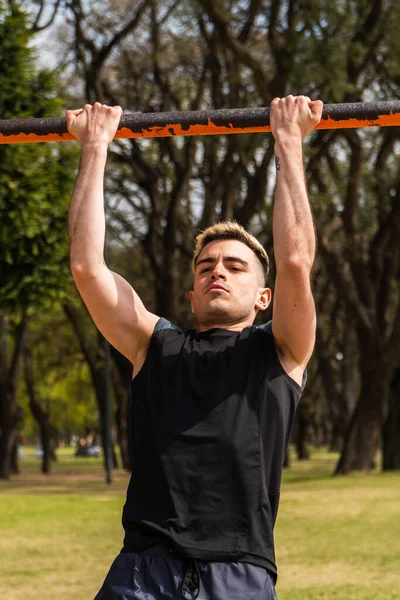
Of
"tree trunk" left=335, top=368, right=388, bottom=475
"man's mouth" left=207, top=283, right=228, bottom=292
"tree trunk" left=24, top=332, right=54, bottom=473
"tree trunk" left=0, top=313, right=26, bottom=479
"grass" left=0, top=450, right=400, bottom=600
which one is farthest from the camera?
"tree trunk" left=24, top=332, right=54, bottom=473

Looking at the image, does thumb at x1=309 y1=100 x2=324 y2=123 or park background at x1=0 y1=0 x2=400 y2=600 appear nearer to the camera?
thumb at x1=309 y1=100 x2=324 y2=123

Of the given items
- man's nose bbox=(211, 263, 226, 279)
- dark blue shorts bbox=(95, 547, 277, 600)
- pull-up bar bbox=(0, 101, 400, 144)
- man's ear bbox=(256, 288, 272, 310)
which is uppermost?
pull-up bar bbox=(0, 101, 400, 144)

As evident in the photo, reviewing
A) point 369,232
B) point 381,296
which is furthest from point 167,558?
point 369,232

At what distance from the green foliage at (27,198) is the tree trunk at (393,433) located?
12.8 metres

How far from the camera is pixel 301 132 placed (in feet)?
12.1

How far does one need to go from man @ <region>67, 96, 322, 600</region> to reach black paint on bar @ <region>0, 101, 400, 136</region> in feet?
0.34

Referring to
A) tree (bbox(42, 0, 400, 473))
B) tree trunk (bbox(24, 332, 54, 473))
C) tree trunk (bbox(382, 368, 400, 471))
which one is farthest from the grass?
tree trunk (bbox(24, 332, 54, 473))

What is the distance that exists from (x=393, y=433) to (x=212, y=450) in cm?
2588

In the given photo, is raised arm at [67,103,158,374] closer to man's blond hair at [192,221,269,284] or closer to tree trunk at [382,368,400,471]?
man's blond hair at [192,221,269,284]

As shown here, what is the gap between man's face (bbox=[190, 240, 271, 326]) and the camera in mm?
3645

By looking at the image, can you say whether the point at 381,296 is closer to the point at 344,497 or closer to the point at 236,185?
the point at 236,185

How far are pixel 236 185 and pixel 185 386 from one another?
20.4m

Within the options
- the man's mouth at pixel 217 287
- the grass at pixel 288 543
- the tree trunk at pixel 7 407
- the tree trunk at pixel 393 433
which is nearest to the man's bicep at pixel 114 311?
the man's mouth at pixel 217 287

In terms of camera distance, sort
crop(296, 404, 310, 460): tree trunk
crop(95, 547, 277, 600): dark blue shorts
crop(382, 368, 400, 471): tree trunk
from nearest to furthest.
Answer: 1. crop(95, 547, 277, 600): dark blue shorts
2. crop(382, 368, 400, 471): tree trunk
3. crop(296, 404, 310, 460): tree trunk
